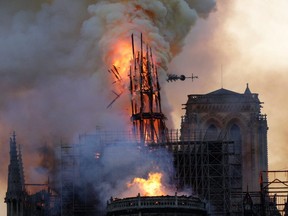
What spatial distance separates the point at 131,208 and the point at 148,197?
8.48 feet

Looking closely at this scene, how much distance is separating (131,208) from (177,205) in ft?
19.3

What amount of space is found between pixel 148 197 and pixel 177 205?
384 cm

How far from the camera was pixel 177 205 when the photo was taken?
655ft

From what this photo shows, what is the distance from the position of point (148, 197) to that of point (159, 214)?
2579mm

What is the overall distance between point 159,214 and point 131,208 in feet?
12.0

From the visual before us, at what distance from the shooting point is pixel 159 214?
200 m

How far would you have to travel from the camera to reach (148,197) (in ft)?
656
